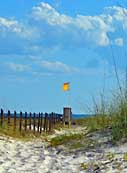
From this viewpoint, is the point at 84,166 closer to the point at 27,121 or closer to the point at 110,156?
the point at 110,156

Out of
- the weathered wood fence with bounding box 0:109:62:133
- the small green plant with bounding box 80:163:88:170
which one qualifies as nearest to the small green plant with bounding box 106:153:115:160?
the small green plant with bounding box 80:163:88:170

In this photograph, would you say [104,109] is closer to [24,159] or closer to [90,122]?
[90,122]

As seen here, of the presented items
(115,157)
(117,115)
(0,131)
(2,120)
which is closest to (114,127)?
(117,115)

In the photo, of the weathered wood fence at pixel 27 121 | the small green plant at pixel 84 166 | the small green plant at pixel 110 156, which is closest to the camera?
the small green plant at pixel 84 166

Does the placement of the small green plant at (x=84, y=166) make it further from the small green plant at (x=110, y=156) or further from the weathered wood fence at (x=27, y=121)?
the weathered wood fence at (x=27, y=121)

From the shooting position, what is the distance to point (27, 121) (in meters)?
28.9

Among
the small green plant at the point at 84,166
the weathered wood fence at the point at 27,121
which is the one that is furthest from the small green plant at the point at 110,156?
the weathered wood fence at the point at 27,121

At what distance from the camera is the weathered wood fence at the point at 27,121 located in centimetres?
2417

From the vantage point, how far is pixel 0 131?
70.2ft

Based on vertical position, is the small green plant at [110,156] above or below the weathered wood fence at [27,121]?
below

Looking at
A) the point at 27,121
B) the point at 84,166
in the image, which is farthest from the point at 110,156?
the point at 27,121

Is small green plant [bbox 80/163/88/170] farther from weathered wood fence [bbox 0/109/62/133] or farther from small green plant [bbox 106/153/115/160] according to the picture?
weathered wood fence [bbox 0/109/62/133]

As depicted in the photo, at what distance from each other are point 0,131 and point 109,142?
7962 mm

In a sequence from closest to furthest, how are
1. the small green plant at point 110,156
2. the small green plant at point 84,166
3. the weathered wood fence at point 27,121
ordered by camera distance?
the small green plant at point 84,166 < the small green plant at point 110,156 < the weathered wood fence at point 27,121
